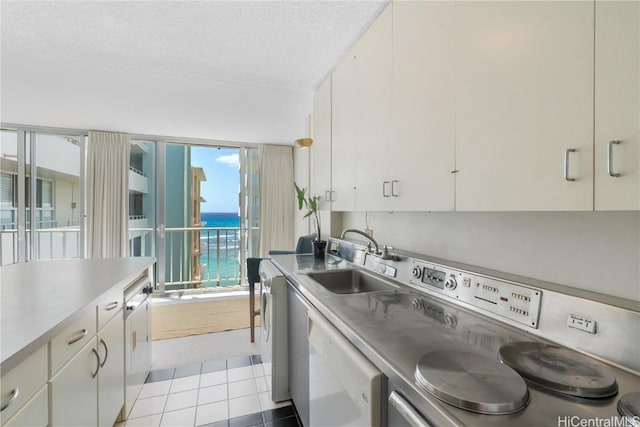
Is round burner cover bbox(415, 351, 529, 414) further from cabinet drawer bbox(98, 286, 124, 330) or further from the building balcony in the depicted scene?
the building balcony

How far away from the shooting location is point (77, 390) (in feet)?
3.75

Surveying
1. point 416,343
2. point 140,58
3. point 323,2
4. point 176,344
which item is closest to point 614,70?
point 416,343

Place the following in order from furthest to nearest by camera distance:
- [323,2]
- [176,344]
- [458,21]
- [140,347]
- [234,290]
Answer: [234,290]
[176,344]
[140,347]
[323,2]
[458,21]

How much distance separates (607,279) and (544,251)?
0.20 m

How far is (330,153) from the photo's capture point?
230 cm

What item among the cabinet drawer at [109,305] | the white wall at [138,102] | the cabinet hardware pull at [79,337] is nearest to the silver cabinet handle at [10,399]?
the cabinet hardware pull at [79,337]

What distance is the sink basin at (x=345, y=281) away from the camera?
71.2 inches

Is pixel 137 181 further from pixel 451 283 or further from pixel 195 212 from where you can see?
pixel 451 283

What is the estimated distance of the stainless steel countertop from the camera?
1.87ft

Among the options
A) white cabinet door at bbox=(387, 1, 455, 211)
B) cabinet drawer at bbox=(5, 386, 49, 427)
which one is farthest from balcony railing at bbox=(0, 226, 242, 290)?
white cabinet door at bbox=(387, 1, 455, 211)

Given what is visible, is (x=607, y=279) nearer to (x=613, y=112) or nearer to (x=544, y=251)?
(x=544, y=251)

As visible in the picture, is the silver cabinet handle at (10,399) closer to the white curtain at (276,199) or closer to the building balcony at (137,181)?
the white curtain at (276,199)

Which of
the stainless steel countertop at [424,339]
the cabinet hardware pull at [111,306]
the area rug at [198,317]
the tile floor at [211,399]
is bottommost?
the area rug at [198,317]

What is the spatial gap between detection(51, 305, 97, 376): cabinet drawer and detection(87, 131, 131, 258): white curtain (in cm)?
321
